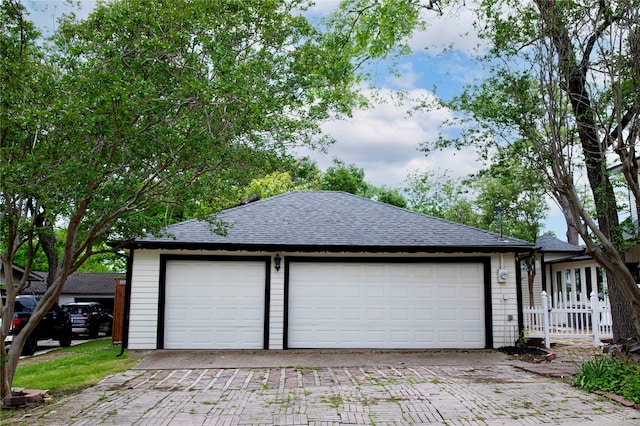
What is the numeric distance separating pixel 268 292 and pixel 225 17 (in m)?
6.44

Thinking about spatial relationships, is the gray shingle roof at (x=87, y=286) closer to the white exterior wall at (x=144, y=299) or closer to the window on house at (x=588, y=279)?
Result: the white exterior wall at (x=144, y=299)

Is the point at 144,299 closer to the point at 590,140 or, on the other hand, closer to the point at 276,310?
the point at 276,310

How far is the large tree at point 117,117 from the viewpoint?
6125 mm

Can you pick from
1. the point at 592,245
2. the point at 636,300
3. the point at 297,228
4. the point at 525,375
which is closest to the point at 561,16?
the point at 592,245

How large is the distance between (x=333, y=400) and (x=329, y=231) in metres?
6.16

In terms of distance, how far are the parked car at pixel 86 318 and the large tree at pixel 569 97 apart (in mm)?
14867

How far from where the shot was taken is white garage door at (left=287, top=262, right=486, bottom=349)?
11641 mm

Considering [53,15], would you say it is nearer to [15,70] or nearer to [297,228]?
[15,70]

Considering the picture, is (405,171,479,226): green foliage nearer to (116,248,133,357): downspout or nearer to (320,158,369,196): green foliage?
(320,158,369,196): green foliage

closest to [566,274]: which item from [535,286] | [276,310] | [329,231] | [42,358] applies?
[535,286]

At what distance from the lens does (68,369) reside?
9453 millimetres

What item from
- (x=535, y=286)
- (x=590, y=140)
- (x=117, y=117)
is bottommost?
(x=535, y=286)

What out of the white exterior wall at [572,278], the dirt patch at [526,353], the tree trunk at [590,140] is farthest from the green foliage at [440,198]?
the tree trunk at [590,140]

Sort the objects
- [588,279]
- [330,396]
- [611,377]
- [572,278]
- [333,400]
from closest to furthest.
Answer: [333,400] → [330,396] → [611,377] → [588,279] → [572,278]
